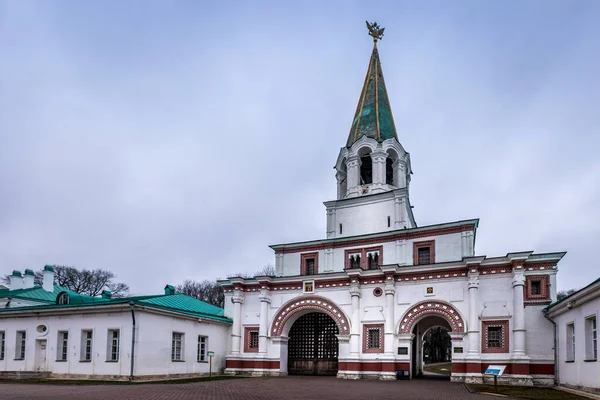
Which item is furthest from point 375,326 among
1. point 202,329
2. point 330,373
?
point 202,329

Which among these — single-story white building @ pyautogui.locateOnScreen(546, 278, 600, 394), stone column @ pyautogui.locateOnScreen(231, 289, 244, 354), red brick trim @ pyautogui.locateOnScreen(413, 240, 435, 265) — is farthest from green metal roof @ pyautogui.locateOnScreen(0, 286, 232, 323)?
single-story white building @ pyautogui.locateOnScreen(546, 278, 600, 394)

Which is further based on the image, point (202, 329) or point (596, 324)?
point (202, 329)

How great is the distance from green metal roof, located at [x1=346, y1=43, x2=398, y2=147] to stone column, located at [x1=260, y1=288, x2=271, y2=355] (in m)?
11.5

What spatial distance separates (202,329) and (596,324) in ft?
65.0

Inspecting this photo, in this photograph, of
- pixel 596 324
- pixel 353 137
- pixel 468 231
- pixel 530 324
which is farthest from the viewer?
pixel 353 137

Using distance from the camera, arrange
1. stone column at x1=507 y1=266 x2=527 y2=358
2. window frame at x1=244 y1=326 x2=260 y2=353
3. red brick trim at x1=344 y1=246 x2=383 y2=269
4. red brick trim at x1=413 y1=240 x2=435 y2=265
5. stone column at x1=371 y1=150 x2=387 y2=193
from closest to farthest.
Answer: stone column at x1=507 y1=266 x2=527 y2=358 < red brick trim at x1=413 y1=240 x2=435 y2=265 < red brick trim at x1=344 y1=246 x2=383 y2=269 < window frame at x1=244 y1=326 x2=260 y2=353 < stone column at x1=371 y1=150 x2=387 y2=193

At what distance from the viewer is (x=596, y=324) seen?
1666 centimetres

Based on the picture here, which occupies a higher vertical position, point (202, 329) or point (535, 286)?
point (535, 286)

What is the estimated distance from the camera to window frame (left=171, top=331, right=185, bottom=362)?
26.1m

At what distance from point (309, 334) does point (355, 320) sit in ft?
13.9

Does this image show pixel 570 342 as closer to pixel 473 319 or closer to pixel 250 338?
pixel 473 319

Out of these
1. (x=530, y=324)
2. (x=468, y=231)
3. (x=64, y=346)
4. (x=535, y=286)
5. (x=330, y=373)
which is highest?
(x=468, y=231)

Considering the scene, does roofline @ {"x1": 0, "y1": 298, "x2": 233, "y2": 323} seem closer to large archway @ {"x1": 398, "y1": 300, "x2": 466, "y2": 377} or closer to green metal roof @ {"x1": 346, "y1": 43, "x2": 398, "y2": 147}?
large archway @ {"x1": 398, "y1": 300, "x2": 466, "y2": 377}

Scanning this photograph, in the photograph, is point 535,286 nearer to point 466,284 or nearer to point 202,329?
point 466,284
